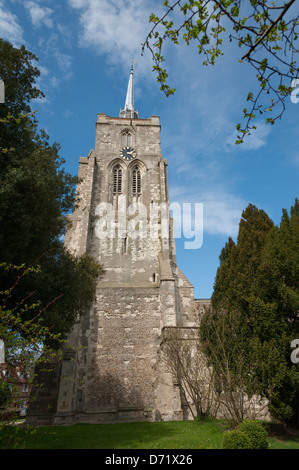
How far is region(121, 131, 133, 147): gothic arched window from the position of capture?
2535cm

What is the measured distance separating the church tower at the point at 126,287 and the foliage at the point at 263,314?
193 inches

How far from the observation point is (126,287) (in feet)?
63.2

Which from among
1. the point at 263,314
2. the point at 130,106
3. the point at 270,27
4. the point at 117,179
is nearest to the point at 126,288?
the point at 117,179

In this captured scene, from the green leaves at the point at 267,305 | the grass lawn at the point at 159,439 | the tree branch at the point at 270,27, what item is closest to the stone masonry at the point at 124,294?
the grass lawn at the point at 159,439

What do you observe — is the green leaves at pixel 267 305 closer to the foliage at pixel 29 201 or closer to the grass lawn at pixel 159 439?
the grass lawn at pixel 159 439

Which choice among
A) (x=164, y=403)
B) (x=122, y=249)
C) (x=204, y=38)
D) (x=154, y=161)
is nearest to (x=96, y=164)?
(x=154, y=161)

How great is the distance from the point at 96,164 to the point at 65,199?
→ 1342cm

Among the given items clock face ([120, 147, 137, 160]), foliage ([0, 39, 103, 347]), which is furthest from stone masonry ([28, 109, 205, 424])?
foliage ([0, 39, 103, 347])

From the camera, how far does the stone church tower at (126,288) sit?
15766 millimetres

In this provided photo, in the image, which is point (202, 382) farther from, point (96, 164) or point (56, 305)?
point (96, 164)

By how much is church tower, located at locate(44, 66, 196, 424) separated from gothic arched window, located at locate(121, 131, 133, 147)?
83mm

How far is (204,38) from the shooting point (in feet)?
12.7

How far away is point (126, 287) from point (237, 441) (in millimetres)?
12814

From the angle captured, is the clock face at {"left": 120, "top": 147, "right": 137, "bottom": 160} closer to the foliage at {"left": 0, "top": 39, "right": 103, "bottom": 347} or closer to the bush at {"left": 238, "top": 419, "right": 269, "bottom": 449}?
the foliage at {"left": 0, "top": 39, "right": 103, "bottom": 347}
